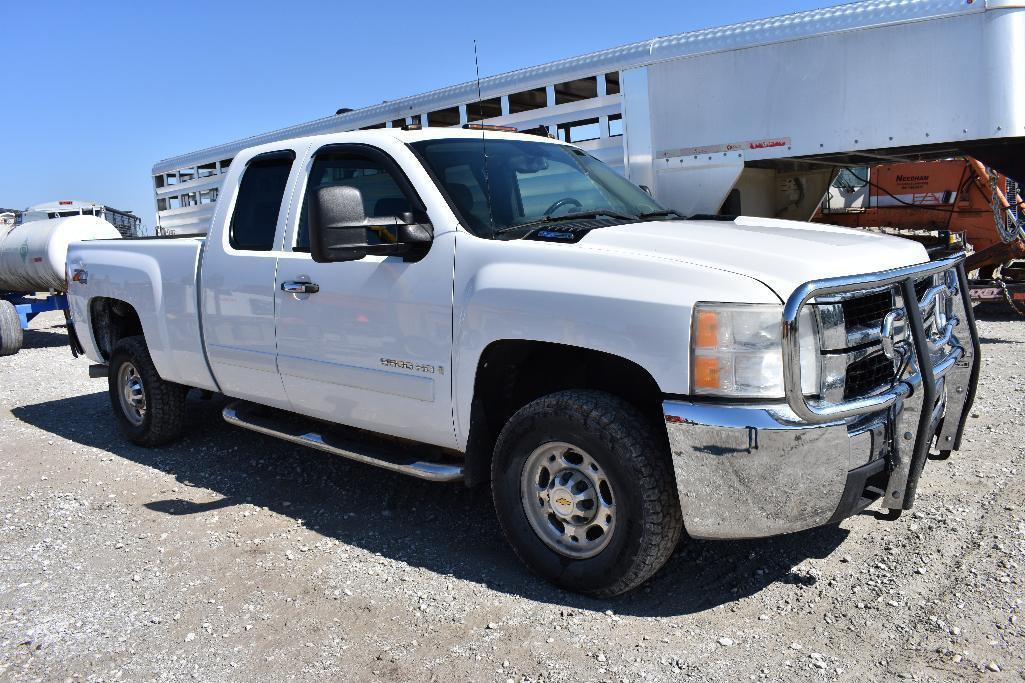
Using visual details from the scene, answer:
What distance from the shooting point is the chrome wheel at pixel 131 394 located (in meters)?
6.03

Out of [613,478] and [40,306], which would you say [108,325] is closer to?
[613,478]

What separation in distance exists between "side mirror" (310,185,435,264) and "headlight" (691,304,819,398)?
4.64 feet

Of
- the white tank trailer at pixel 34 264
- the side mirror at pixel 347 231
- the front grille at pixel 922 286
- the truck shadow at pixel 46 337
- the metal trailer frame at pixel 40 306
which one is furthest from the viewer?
the truck shadow at pixel 46 337

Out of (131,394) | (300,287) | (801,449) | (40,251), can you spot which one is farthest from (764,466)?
(40,251)

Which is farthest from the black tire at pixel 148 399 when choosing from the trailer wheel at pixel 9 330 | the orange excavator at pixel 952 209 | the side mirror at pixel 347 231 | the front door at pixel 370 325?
the orange excavator at pixel 952 209

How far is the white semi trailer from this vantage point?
6.74 m

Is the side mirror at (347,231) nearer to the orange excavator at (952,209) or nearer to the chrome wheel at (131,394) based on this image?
the chrome wheel at (131,394)

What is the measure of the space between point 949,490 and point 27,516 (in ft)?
16.4

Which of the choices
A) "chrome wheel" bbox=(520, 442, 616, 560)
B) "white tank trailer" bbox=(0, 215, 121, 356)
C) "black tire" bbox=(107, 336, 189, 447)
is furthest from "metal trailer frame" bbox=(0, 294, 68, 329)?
"chrome wheel" bbox=(520, 442, 616, 560)

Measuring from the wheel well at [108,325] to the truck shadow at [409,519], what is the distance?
726 mm

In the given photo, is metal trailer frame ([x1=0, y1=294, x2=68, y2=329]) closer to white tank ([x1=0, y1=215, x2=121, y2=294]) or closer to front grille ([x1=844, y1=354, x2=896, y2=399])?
white tank ([x1=0, y1=215, x2=121, y2=294])

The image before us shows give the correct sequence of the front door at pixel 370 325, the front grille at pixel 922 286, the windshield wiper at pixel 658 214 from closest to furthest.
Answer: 1. the front grille at pixel 922 286
2. the front door at pixel 370 325
3. the windshield wiper at pixel 658 214

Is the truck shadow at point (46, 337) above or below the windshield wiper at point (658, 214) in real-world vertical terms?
below

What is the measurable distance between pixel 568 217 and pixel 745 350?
1.33 metres
